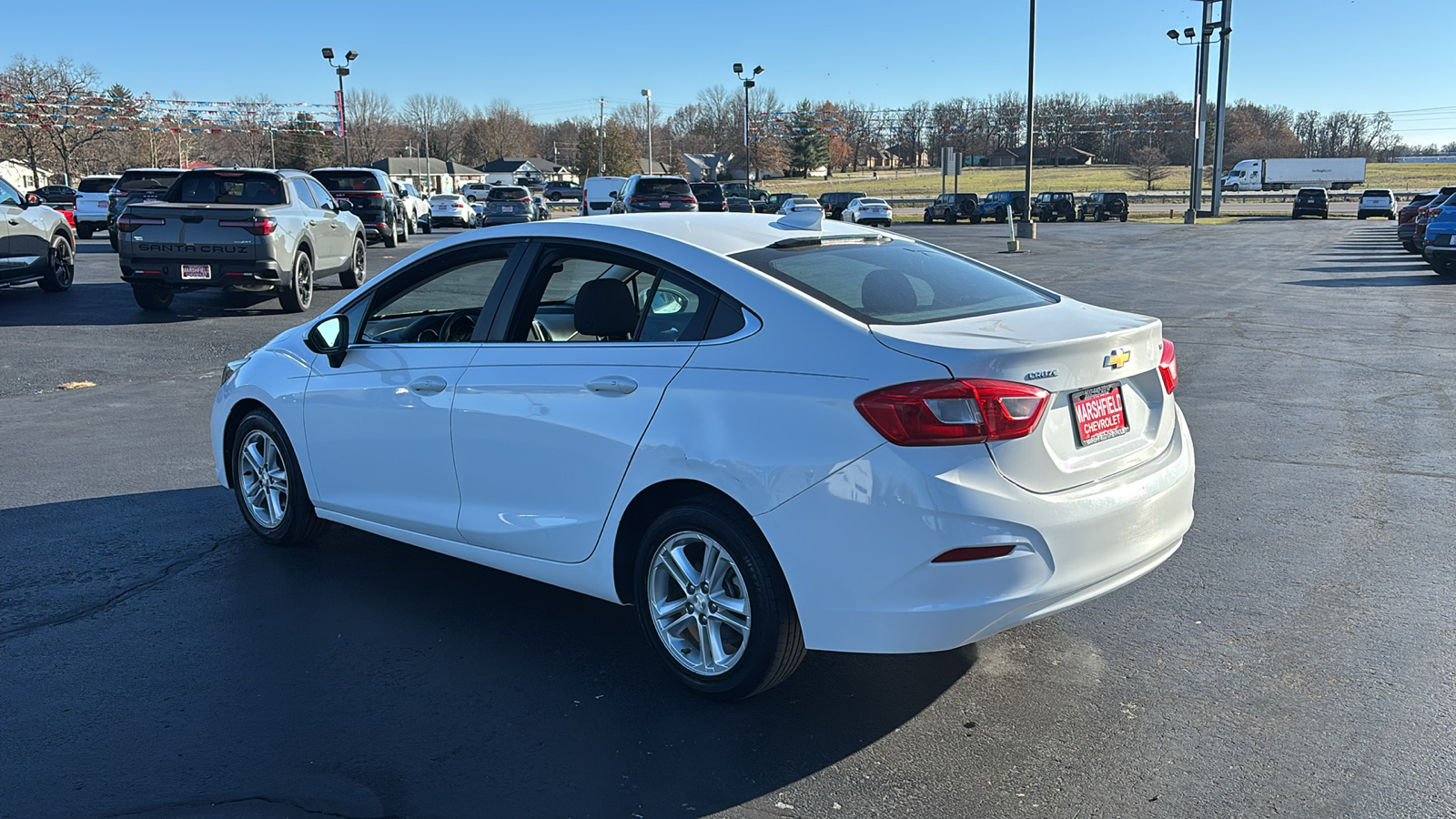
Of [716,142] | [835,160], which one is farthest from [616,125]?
[835,160]

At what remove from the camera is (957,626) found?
3.37m

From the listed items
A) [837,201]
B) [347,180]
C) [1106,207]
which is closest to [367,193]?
[347,180]

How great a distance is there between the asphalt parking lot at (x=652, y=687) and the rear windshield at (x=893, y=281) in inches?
50.3

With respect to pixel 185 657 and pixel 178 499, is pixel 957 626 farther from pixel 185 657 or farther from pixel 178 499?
pixel 178 499

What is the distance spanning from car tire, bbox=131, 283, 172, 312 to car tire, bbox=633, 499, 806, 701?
13745mm

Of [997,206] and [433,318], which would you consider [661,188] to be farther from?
[997,206]

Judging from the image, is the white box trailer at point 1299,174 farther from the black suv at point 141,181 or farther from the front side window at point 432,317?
the front side window at point 432,317

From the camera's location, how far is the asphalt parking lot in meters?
3.28

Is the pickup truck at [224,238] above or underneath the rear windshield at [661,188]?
underneath

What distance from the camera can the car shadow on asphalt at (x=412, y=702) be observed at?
131 inches

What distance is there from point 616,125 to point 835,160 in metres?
38.0

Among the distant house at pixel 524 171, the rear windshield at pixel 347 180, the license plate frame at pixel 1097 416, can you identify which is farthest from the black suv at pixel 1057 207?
the distant house at pixel 524 171

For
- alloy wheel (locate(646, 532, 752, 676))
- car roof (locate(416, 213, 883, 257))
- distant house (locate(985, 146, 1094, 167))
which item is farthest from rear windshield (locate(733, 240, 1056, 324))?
distant house (locate(985, 146, 1094, 167))

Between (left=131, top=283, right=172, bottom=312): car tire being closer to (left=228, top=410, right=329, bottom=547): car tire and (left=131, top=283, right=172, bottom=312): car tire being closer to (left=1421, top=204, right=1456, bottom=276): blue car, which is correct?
(left=228, top=410, right=329, bottom=547): car tire
